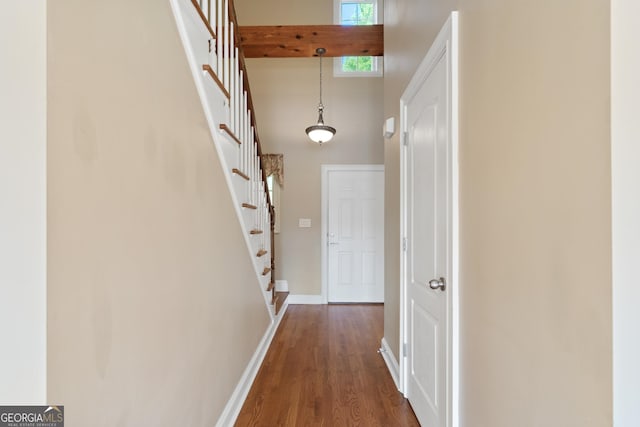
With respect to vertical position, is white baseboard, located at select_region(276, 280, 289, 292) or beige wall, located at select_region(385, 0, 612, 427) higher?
beige wall, located at select_region(385, 0, 612, 427)

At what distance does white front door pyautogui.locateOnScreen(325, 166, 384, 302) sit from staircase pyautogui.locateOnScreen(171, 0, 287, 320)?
1.73 m

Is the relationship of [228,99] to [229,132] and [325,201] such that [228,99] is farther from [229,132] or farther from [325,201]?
[325,201]

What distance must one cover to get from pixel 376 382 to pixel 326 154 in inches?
119

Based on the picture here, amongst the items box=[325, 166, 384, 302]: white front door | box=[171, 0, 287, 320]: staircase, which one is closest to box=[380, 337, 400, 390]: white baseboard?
box=[171, 0, 287, 320]: staircase

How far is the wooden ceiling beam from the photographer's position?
3.07 m

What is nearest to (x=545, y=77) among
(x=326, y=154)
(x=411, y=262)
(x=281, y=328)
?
(x=411, y=262)

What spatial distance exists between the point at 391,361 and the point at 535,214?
1.93 meters

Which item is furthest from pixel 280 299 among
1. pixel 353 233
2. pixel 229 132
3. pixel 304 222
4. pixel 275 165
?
pixel 229 132

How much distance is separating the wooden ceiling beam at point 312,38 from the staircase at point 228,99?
1146 mm

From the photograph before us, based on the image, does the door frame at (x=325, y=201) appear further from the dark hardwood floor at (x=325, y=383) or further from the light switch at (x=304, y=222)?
the dark hardwood floor at (x=325, y=383)

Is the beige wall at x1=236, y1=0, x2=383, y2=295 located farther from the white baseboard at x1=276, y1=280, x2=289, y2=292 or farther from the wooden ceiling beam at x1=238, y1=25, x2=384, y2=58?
the wooden ceiling beam at x1=238, y1=25, x2=384, y2=58

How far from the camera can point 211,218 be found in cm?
150
